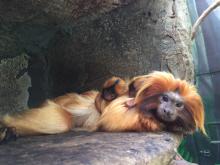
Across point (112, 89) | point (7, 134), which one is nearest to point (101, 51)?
point (112, 89)

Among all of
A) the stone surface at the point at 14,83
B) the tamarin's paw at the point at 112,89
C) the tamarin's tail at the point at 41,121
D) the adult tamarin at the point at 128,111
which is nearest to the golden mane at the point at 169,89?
the adult tamarin at the point at 128,111

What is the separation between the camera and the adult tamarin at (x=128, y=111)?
3049mm

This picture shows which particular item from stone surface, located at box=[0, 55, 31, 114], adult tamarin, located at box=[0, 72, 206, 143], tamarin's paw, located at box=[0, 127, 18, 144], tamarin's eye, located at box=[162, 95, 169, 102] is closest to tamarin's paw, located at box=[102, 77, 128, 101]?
adult tamarin, located at box=[0, 72, 206, 143]

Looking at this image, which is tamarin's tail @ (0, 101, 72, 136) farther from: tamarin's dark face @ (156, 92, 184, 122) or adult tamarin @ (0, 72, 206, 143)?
tamarin's dark face @ (156, 92, 184, 122)

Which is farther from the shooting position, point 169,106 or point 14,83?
point 14,83

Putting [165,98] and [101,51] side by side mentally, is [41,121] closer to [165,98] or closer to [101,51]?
[165,98]

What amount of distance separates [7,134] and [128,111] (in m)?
0.72

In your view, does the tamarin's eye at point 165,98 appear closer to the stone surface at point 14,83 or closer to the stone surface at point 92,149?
the stone surface at point 92,149

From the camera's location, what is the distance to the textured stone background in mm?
3729

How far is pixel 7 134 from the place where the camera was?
2795mm

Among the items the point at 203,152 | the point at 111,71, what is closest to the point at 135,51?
the point at 111,71

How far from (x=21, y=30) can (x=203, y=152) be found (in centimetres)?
293

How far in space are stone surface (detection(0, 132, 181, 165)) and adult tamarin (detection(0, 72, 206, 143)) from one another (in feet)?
0.46

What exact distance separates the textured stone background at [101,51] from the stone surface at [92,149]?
2.93ft
